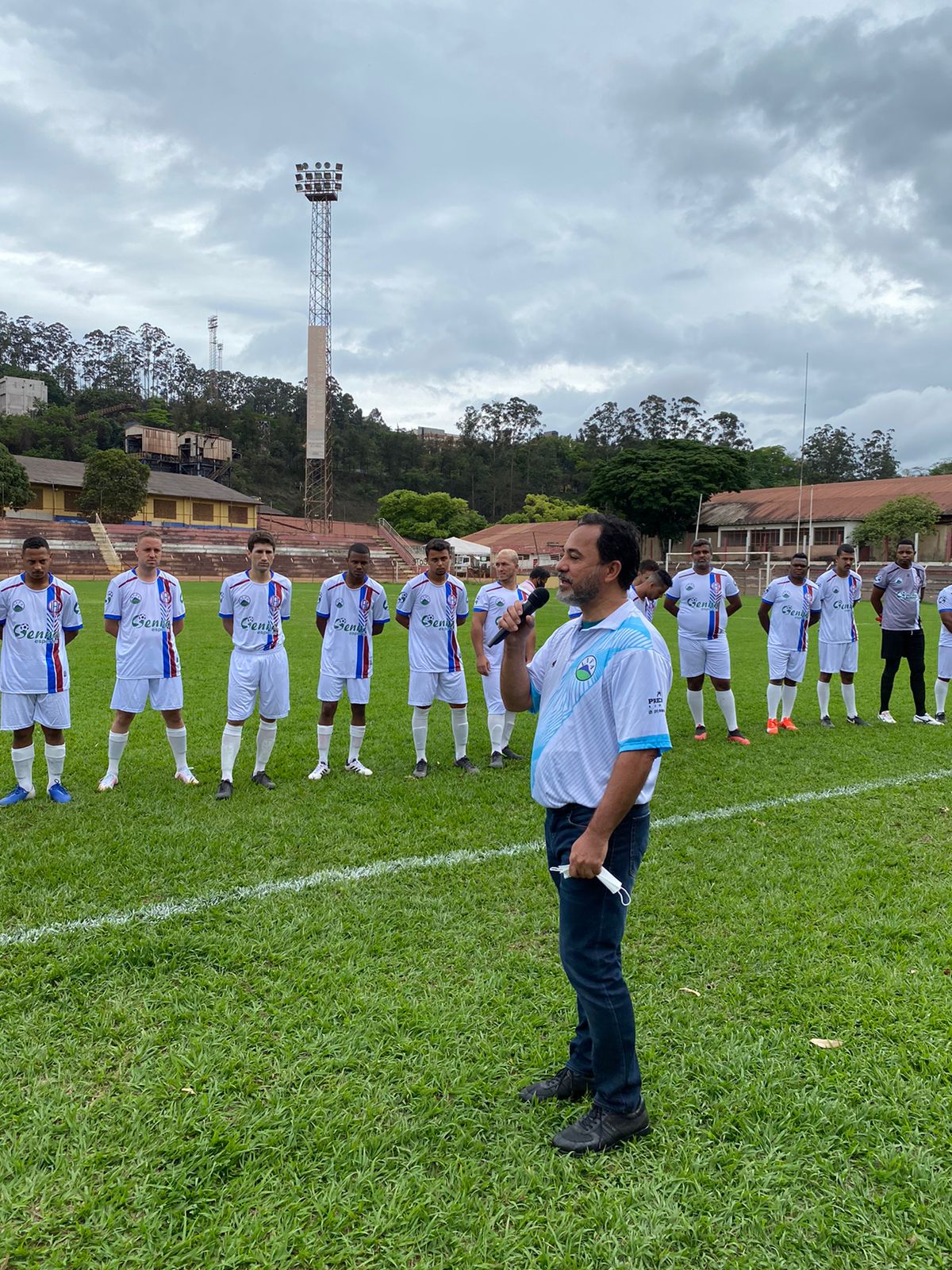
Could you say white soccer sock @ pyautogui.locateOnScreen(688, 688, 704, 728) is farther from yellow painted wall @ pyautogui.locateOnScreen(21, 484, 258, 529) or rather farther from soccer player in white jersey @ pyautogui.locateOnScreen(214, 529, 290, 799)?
yellow painted wall @ pyautogui.locateOnScreen(21, 484, 258, 529)

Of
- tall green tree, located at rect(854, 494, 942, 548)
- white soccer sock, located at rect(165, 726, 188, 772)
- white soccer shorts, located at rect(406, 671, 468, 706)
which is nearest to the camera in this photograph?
white soccer sock, located at rect(165, 726, 188, 772)

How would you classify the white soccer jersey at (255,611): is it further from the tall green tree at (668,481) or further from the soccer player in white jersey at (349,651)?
the tall green tree at (668,481)

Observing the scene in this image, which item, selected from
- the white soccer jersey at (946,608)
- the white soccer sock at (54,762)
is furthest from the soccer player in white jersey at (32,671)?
the white soccer jersey at (946,608)

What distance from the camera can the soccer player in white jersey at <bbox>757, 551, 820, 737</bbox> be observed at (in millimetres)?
9578

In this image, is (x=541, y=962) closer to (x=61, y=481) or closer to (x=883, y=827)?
(x=883, y=827)

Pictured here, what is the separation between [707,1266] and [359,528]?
2546 inches

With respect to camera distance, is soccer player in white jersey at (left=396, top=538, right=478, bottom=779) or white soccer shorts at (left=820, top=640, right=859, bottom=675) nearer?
soccer player in white jersey at (left=396, top=538, right=478, bottom=779)

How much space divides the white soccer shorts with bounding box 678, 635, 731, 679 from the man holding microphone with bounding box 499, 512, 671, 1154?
6.52 m

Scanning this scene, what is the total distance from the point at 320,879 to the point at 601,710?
9.31ft

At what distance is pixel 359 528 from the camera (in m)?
65.2

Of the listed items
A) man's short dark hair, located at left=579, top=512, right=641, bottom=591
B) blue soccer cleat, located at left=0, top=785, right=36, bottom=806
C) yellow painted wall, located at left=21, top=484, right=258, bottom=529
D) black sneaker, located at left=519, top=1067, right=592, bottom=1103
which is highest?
yellow painted wall, located at left=21, top=484, right=258, bottom=529

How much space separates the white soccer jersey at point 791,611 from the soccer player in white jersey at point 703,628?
707 millimetres

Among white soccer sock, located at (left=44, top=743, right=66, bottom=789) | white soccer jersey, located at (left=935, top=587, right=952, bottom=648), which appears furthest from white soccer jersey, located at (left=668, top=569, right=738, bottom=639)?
white soccer sock, located at (left=44, top=743, right=66, bottom=789)

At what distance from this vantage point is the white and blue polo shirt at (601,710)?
256 centimetres
